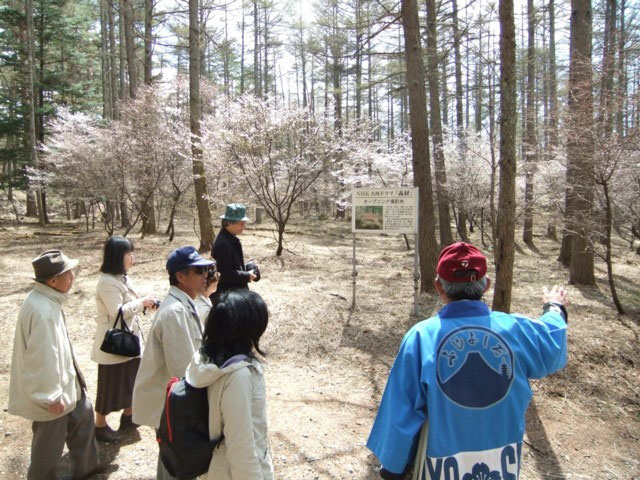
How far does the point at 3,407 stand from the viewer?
3.94 m

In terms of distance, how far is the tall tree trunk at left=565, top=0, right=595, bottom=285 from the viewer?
18.9 feet

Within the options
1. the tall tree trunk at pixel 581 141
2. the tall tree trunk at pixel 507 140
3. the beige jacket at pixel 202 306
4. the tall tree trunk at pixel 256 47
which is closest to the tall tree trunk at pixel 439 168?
the tall tree trunk at pixel 581 141

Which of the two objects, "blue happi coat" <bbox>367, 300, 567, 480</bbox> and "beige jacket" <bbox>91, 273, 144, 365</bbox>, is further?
"beige jacket" <bbox>91, 273, 144, 365</bbox>

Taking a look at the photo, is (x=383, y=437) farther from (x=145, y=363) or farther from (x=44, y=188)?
(x=44, y=188)

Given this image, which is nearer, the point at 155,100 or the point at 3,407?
the point at 3,407

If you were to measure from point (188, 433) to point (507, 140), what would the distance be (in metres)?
4.03

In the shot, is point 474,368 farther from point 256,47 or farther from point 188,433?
point 256,47

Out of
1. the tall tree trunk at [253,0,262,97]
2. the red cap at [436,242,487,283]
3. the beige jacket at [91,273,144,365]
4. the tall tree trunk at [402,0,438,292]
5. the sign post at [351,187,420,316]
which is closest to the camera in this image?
the red cap at [436,242,487,283]

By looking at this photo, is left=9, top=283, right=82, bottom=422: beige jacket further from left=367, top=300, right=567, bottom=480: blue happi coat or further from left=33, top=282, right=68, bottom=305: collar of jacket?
left=367, top=300, right=567, bottom=480: blue happi coat

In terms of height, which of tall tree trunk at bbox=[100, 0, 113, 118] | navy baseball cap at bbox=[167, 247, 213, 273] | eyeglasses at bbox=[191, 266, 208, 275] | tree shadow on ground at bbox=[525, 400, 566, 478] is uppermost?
tall tree trunk at bbox=[100, 0, 113, 118]

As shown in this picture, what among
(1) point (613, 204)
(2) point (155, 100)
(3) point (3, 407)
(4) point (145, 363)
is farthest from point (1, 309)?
(1) point (613, 204)

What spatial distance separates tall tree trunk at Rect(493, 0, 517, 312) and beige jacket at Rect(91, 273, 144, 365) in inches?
138

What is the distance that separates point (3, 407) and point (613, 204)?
9.04 metres

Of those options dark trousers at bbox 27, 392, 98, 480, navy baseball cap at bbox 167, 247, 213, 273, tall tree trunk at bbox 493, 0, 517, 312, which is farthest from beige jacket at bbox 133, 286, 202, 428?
tall tree trunk at bbox 493, 0, 517, 312
